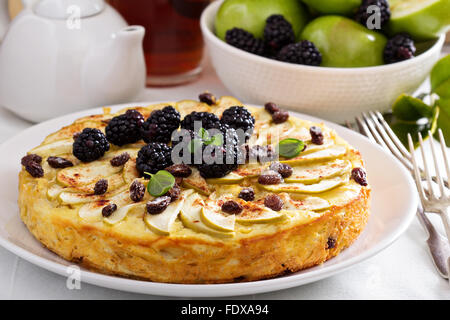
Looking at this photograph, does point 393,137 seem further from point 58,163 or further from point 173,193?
point 58,163

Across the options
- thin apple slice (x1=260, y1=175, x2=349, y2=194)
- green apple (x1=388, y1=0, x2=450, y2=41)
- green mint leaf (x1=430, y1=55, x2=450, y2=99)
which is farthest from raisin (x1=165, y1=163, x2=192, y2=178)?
green mint leaf (x1=430, y1=55, x2=450, y2=99)

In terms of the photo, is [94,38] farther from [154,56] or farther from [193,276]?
[193,276]

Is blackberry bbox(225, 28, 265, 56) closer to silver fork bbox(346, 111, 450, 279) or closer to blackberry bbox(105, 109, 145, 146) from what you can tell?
silver fork bbox(346, 111, 450, 279)

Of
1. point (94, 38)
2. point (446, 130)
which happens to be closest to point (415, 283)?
point (446, 130)

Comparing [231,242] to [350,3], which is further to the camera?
[350,3]

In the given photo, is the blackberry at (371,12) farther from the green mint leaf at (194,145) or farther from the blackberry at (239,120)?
the green mint leaf at (194,145)

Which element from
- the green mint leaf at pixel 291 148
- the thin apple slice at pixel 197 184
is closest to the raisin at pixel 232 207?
the thin apple slice at pixel 197 184
